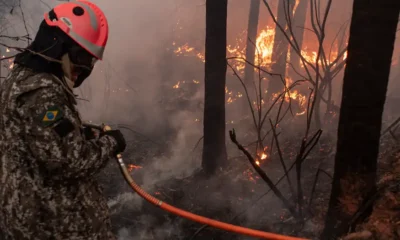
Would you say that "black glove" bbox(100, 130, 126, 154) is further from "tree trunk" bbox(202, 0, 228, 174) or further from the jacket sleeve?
"tree trunk" bbox(202, 0, 228, 174)

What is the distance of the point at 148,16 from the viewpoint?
766 inches

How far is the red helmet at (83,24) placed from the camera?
2111 millimetres

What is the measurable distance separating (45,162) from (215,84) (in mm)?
4241

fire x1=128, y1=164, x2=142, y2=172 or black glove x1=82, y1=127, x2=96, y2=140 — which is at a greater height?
black glove x1=82, y1=127, x2=96, y2=140

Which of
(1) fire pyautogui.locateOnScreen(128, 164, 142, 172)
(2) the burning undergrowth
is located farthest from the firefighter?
(1) fire pyautogui.locateOnScreen(128, 164, 142, 172)

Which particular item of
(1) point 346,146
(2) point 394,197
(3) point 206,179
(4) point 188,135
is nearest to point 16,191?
(1) point 346,146

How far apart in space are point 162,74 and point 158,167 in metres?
8.72

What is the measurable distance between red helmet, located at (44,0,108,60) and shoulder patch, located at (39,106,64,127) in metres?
0.51

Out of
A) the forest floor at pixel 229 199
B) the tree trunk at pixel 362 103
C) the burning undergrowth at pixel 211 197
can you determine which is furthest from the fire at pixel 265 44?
the tree trunk at pixel 362 103

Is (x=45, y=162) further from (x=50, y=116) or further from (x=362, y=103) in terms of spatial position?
(x=362, y=103)

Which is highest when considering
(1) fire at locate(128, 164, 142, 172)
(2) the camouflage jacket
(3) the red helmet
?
(3) the red helmet

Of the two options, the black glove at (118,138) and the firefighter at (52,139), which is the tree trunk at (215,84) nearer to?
the firefighter at (52,139)

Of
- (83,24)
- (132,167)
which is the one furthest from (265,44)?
(83,24)

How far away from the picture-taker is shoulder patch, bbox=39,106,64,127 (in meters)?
1.87
